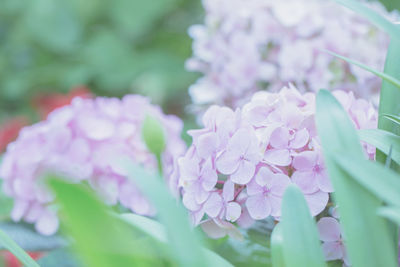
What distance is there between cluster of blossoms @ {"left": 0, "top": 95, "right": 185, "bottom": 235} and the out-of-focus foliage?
2.24 ft

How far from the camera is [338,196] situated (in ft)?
0.98

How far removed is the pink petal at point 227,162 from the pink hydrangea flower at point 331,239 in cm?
6

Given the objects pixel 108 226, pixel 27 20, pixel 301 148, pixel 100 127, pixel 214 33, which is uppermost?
pixel 27 20

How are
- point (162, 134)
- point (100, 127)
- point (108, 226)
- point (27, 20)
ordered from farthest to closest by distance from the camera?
point (27, 20)
point (100, 127)
point (162, 134)
point (108, 226)

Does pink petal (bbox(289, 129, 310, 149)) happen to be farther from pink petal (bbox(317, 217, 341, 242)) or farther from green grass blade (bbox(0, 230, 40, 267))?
green grass blade (bbox(0, 230, 40, 267))

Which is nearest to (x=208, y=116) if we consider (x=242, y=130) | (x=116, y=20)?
(x=242, y=130)

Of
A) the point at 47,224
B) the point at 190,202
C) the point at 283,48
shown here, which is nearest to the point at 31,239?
the point at 47,224

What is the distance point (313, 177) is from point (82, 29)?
1288 mm

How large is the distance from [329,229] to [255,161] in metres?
0.06

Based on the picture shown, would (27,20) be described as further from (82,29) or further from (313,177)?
(313,177)

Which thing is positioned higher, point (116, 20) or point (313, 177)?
point (116, 20)

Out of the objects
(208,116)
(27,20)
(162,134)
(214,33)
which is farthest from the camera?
(27,20)

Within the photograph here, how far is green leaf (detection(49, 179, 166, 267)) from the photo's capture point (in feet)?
0.74

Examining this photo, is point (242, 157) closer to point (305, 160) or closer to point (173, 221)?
point (305, 160)
